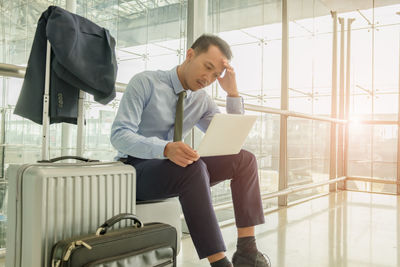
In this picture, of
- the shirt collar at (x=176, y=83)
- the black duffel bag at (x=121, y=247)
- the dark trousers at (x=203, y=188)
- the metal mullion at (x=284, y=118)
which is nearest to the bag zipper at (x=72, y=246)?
the black duffel bag at (x=121, y=247)

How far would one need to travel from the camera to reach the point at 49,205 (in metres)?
0.89

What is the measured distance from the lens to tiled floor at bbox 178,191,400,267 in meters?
1.70

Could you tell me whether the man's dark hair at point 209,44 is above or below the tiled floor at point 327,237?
above

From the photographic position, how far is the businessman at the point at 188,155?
1108 millimetres

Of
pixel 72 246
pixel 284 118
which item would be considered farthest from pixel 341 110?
pixel 72 246

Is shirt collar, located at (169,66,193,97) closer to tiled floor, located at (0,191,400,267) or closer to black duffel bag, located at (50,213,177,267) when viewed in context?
black duffel bag, located at (50,213,177,267)

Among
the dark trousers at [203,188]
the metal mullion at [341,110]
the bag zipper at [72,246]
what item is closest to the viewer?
the bag zipper at [72,246]

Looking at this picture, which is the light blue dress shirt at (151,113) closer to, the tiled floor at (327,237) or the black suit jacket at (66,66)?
the black suit jacket at (66,66)

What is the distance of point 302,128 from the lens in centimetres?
453

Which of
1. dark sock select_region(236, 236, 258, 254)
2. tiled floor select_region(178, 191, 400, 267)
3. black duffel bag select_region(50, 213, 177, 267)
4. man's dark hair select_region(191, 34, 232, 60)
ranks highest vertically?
man's dark hair select_region(191, 34, 232, 60)

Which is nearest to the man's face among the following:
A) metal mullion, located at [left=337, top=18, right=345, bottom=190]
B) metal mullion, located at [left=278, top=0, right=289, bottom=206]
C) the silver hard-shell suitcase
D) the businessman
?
the businessman

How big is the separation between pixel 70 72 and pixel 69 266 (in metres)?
0.63

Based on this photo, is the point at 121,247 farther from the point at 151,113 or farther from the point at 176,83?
the point at 176,83

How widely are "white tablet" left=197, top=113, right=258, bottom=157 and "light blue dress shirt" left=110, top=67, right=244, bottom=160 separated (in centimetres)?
13
